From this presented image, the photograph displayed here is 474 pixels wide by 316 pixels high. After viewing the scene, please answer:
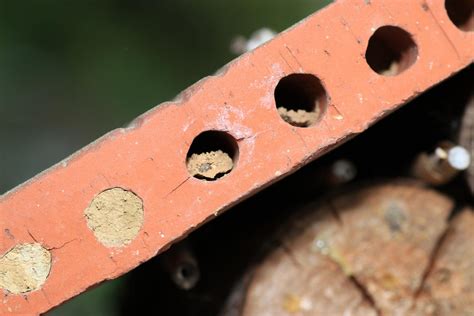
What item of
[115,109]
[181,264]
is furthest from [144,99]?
[181,264]

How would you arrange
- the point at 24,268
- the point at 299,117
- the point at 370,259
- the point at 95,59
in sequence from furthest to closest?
1. the point at 95,59
2. the point at 370,259
3. the point at 299,117
4. the point at 24,268

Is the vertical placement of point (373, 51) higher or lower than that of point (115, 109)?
lower

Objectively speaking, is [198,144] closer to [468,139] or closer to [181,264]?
A: [181,264]

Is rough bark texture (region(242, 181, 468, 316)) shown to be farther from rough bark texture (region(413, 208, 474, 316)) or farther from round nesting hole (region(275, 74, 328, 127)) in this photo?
round nesting hole (region(275, 74, 328, 127))

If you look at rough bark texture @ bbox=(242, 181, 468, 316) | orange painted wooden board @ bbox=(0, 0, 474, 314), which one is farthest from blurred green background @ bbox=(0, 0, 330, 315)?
orange painted wooden board @ bbox=(0, 0, 474, 314)

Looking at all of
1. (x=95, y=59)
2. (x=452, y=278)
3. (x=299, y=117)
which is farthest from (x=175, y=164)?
(x=95, y=59)

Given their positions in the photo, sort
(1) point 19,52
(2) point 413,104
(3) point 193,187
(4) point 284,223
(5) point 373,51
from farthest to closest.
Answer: (1) point 19,52
(2) point 413,104
(4) point 284,223
(5) point 373,51
(3) point 193,187

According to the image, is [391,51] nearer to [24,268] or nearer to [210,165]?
[210,165]
